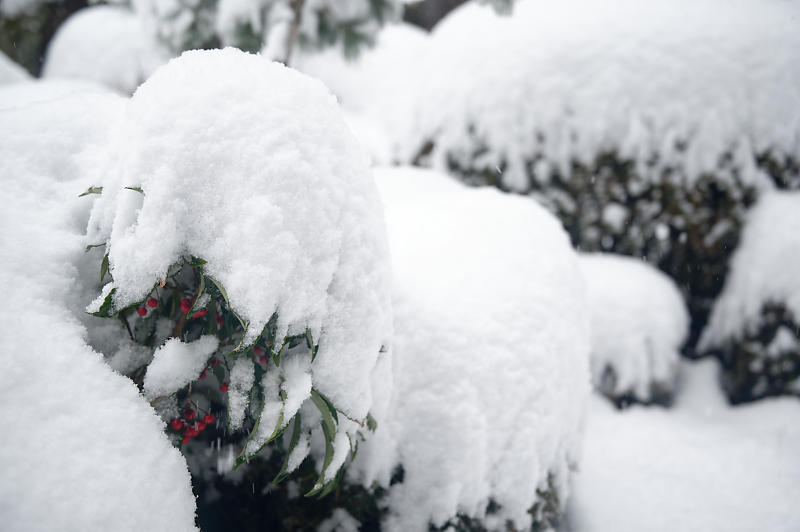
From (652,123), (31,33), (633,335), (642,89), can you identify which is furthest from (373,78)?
(633,335)

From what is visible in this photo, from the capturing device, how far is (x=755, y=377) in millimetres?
3148

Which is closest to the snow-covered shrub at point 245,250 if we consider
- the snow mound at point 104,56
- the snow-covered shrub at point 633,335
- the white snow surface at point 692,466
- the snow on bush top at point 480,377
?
the snow on bush top at point 480,377

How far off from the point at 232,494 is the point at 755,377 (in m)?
3.54

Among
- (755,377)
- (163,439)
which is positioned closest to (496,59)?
(755,377)

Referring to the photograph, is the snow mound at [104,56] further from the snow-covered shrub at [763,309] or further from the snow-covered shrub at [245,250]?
the snow-covered shrub at [763,309]

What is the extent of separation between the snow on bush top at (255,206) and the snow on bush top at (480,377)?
43 cm

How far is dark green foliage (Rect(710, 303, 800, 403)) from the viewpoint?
3.01 metres

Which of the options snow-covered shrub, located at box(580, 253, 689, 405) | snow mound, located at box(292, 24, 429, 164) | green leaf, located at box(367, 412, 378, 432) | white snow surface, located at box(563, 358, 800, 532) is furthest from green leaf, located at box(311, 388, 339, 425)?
snow mound, located at box(292, 24, 429, 164)

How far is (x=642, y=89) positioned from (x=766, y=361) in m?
2.17

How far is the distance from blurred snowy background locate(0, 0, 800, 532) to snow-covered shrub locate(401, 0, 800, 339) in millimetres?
20

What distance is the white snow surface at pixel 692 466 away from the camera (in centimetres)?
231

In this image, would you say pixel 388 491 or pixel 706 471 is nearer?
pixel 388 491

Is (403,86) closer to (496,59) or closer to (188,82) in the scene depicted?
Result: (496,59)

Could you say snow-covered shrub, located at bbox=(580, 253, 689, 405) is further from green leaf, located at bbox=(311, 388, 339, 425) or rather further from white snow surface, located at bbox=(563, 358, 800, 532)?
green leaf, located at bbox=(311, 388, 339, 425)
